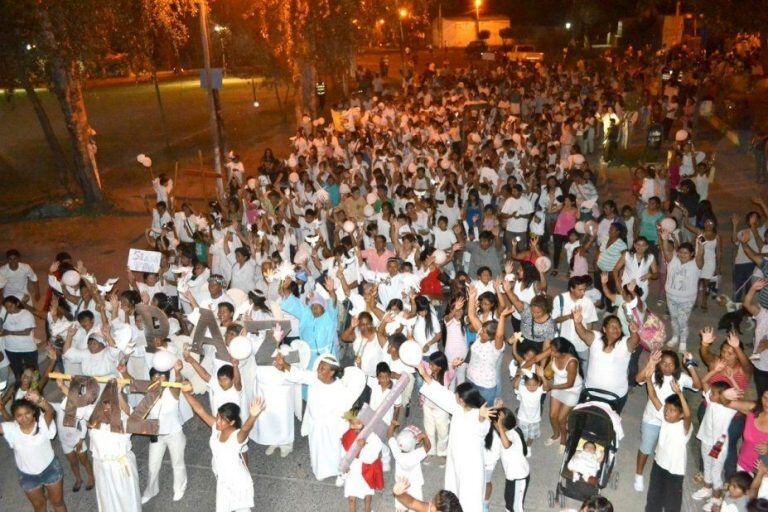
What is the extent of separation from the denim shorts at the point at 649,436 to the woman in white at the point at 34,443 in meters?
5.04

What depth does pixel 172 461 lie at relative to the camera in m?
6.20

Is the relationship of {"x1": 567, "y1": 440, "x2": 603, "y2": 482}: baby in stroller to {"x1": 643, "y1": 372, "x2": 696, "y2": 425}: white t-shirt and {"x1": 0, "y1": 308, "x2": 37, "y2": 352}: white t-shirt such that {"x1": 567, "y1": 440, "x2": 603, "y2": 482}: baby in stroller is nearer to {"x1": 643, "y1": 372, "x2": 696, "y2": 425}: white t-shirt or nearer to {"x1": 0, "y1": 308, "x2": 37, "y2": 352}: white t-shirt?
{"x1": 643, "y1": 372, "x2": 696, "y2": 425}: white t-shirt

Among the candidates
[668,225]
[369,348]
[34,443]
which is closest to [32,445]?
[34,443]

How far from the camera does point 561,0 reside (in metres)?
62.5

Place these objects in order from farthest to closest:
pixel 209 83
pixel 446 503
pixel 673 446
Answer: pixel 209 83 < pixel 673 446 < pixel 446 503

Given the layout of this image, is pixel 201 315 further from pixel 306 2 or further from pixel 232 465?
pixel 306 2

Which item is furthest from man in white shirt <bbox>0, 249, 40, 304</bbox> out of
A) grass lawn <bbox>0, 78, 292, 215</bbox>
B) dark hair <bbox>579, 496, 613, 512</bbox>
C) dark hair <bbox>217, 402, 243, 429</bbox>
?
grass lawn <bbox>0, 78, 292, 215</bbox>

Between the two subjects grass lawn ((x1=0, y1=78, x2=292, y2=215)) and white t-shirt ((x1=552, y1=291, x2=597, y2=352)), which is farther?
grass lawn ((x1=0, y1=78, x2=292, y2=215))

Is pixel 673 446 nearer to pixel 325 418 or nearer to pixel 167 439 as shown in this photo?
pixel 325 418

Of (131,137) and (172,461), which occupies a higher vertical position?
(131,137)

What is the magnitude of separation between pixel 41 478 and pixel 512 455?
3.84 metres

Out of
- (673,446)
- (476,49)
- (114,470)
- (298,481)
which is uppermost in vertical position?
(476,49)

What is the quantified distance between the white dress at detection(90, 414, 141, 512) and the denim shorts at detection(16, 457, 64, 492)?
363mm

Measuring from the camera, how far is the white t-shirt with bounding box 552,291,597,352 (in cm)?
695
